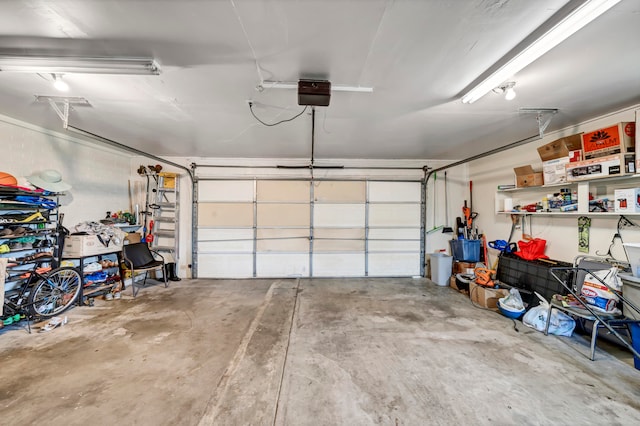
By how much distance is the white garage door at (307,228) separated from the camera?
5.25 metres

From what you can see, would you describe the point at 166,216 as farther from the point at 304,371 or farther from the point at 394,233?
the point at 394,233

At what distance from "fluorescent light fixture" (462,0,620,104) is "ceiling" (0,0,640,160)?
94 mm

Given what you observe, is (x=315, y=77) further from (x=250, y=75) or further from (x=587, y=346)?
(x=587, y=346)

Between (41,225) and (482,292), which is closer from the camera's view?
(41,225)

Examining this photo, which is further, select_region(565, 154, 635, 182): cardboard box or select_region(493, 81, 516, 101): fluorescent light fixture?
select_region(565, 154, 635, 182): cardboard box

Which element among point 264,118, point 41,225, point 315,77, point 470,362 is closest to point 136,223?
point 41,225

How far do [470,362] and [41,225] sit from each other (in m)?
5.48

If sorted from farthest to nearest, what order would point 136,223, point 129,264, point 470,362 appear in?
1. point 136,223
2. point 129,264
3. point 470,362

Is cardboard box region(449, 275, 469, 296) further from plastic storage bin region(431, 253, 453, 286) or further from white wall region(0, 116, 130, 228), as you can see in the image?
white wall region(0, 116, 130, 228)

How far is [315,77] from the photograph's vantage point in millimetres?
2055

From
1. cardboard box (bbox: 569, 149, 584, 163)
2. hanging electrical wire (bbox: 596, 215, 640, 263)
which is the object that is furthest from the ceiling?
hanging electrical wire (bbox: 596, 215, 640, 263)

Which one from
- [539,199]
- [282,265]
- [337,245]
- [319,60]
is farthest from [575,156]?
[282,265]

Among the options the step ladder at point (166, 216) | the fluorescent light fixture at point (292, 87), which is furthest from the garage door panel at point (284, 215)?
the fluorescent light fixture at point (292, 87)

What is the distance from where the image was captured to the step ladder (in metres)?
4.99
